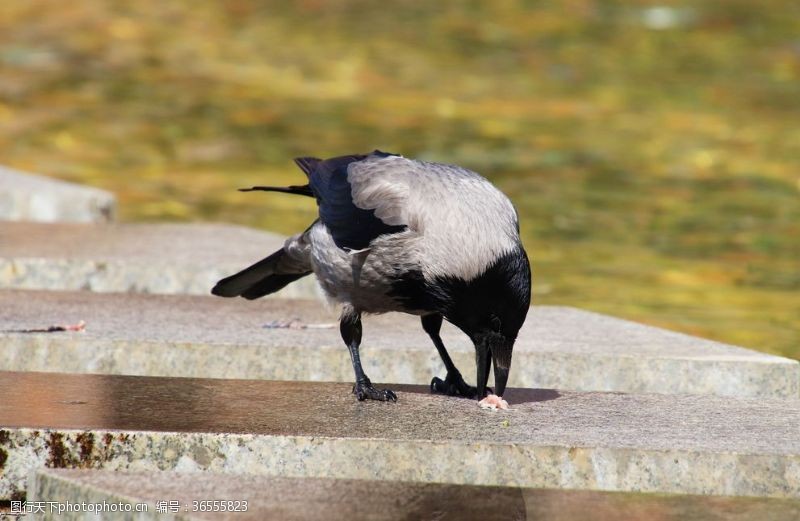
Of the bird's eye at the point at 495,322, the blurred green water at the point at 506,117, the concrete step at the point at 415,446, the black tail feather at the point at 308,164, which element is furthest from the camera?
the blurred green water at the point at 506,117

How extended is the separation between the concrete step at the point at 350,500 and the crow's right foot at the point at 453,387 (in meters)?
1.12

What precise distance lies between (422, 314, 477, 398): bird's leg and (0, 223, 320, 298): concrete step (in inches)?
84.0

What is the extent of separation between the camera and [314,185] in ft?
19.4

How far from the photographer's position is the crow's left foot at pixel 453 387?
5637 mm

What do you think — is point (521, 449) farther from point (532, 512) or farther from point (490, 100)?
point (490, 100)

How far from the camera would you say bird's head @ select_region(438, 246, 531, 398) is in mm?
4973

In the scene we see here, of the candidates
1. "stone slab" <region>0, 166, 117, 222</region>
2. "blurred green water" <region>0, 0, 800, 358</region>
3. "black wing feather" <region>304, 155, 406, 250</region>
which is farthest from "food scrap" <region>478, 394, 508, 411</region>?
"stone slab" <region>0, 166, 117, 222</region>

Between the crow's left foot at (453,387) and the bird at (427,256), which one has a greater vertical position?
the bird at (427,256)

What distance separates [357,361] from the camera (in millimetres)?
5574

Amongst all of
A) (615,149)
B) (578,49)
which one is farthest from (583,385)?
(578,49)

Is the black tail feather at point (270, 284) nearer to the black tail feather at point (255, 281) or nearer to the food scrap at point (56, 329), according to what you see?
the black tail feather at point (255, 281)

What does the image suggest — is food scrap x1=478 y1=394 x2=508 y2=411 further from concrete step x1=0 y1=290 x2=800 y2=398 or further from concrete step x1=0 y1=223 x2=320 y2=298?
concrete step x1=0 y1=223 x2=320 y2=298

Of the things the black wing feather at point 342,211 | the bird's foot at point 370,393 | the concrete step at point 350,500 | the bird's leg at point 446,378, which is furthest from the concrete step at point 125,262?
the concrete step at point 350,500

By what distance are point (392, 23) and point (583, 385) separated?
17.4 meters
